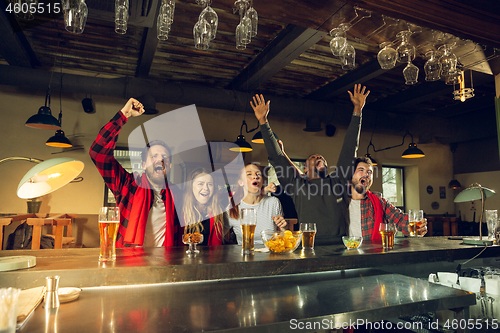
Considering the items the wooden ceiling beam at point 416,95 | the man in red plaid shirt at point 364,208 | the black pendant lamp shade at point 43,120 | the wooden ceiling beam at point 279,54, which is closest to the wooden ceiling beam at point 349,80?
the wooden ceiling beam at point 416,95

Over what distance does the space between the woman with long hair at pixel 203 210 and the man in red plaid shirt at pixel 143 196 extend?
0.09 meters

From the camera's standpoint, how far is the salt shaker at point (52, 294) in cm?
96

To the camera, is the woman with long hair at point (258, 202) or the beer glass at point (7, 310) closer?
the beer glass at point (7, 310)

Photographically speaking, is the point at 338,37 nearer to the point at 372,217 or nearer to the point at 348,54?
the point at 348,54

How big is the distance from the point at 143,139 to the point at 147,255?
15.7ft

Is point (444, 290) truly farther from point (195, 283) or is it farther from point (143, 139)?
point (143, 139)

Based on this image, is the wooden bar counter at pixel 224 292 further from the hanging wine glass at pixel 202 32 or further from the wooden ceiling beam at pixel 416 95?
the wooden ceiling beam at pixel 416 95

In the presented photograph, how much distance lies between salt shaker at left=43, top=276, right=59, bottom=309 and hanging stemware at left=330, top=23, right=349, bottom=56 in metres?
1.64

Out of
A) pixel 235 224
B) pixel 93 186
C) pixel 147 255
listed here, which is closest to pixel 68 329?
pixel 147 255

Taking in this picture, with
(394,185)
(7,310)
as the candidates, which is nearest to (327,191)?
(7,310)

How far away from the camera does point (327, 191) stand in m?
2.28

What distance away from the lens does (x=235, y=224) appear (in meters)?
2.47

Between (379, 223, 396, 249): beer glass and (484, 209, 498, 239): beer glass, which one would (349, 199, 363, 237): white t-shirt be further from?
(379, 223, 396, 249): beer glass

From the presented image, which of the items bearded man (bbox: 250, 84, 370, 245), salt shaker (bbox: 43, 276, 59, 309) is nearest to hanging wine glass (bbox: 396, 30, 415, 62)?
bearded man (bbox: 250, 84, 370, 245)
